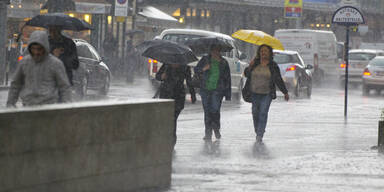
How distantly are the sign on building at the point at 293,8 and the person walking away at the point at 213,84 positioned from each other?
40.3m

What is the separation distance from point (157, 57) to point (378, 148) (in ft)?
10.7

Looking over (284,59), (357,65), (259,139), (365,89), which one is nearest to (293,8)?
(357,65)

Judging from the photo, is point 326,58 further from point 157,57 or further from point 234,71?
point 157,57

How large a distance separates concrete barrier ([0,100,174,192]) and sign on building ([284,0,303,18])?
45.9 m

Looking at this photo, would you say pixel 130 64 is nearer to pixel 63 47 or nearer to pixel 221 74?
pixel 221 74

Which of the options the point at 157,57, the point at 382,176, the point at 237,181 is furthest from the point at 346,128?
the point at 237,181

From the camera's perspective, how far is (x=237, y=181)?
9.45 metres

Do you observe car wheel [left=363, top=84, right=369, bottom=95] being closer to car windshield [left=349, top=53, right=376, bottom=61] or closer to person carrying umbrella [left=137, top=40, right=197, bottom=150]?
car windshield [left=349, top=53, right=376, bottom=61]

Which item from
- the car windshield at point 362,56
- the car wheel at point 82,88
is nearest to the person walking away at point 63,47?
the car wheel at point 82,88

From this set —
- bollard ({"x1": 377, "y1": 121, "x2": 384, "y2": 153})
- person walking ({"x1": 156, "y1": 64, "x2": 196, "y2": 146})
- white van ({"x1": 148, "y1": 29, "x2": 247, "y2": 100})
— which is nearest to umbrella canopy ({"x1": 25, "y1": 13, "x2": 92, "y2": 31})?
person walking ({"x1": 156, "y1": 64, "x2": 196, "y2": 146})

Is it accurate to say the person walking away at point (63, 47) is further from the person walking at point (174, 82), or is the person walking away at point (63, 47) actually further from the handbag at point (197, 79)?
the handbag at point (197, 79)

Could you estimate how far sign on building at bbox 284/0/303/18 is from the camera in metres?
54.0

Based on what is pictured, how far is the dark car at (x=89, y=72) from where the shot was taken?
2109cm

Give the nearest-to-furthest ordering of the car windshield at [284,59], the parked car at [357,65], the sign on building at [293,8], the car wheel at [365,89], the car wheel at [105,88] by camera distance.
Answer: the car wheel at [105,88] < the car windshield at [284,59] < the car wheel at [365,89] < the parked car at [357,65] < the sign on building at [293,8]
